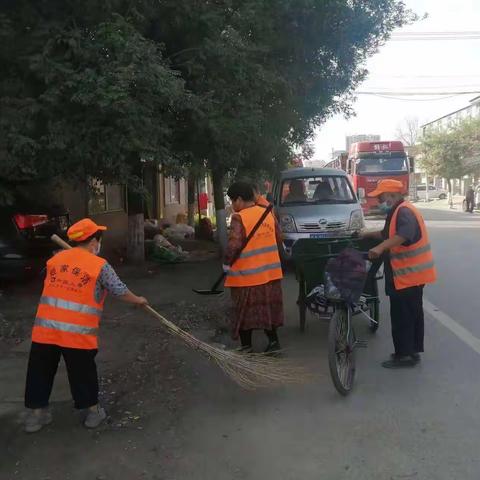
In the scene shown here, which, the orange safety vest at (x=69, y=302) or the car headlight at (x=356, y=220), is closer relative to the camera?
the orange safety vest at (x=69, y=302)

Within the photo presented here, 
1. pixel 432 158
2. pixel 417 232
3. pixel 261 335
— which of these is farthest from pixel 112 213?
pixel 432 158

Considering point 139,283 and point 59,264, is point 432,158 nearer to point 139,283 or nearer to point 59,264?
point 139,283

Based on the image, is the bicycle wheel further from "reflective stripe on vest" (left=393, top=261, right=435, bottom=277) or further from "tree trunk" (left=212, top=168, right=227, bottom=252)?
"tree trunk" (left=212, top=168, right=227, bottom=252)

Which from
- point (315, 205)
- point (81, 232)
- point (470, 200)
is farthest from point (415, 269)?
point (470, 200)

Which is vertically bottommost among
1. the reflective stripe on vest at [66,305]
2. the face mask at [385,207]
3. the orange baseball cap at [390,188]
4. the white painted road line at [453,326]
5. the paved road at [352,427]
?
the paved road at [352,427]

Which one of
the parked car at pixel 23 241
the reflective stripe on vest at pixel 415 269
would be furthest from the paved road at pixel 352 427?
the parked car at pixel 23 241

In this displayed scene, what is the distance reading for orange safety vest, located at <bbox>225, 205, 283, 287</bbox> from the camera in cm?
517

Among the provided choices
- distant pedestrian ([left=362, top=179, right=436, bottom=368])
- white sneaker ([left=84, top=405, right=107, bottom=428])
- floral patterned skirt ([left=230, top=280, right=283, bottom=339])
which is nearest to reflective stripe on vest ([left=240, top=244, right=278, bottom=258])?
floral patterned skirt ([left=230, top=280, right=283, bottom=339])

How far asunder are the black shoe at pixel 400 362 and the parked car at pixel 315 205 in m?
4.94

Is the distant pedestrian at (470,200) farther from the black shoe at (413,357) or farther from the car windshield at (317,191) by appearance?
the black shoe at (413,357)

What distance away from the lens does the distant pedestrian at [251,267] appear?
5.16 m

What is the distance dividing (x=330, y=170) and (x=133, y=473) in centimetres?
968

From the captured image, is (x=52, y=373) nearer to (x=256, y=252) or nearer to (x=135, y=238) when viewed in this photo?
(x=256, y=252)

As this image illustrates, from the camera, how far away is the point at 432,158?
46000 mm
